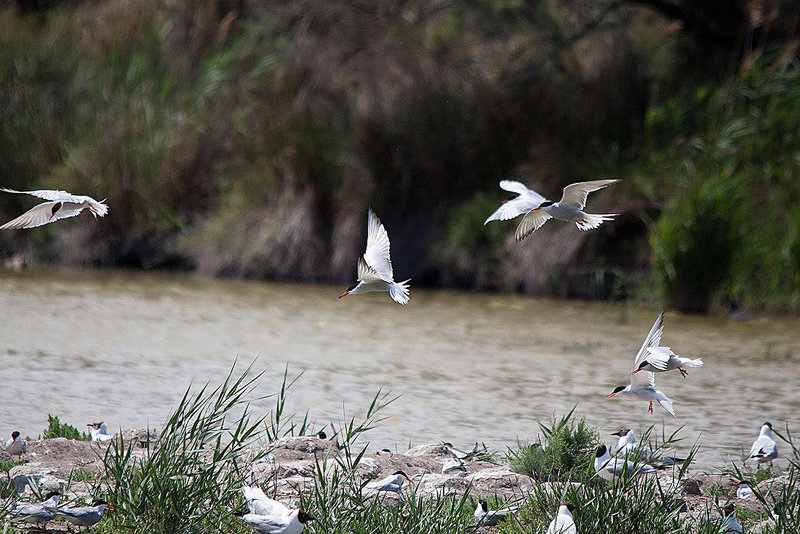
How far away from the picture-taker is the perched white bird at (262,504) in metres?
3.33

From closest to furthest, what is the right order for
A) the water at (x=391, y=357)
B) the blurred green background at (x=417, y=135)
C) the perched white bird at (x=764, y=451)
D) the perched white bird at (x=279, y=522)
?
1. the perched white bird at (x=279, y=522)
2. the perched white bird at (x=764, y=451)
3. the water at (x=391, y=357)
4. the blurred green background at (x=417, y=135)

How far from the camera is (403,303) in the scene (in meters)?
3.31

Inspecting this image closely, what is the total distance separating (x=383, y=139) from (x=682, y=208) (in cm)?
374

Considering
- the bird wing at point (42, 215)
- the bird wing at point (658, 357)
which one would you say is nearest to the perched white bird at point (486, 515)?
the bird wing at point (658, 357)

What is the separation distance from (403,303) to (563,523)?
2.73 feet

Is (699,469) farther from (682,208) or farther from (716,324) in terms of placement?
(682,208)

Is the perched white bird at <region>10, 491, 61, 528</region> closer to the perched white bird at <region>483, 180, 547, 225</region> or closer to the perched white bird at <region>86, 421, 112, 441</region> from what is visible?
the perched white bird at <region>86, 421, 112, 441</region>

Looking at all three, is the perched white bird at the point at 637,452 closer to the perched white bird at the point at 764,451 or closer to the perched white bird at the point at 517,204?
the perched white bird at the point at 764,451

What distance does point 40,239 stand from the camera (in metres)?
12.4

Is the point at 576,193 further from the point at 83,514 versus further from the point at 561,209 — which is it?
the point at 83,514

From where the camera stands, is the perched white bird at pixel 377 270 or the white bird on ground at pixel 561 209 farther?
the white bird on ground at pixel 561 209

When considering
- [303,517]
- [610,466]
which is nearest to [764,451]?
[610,466]

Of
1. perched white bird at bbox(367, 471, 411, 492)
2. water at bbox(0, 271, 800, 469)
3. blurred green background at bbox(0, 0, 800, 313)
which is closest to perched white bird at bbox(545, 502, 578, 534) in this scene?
perched white bird at bbox(367, 471, 411, 492)

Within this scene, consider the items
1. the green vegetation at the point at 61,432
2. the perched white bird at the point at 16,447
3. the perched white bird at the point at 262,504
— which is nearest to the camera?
the perched white bird at the point at 262,504
